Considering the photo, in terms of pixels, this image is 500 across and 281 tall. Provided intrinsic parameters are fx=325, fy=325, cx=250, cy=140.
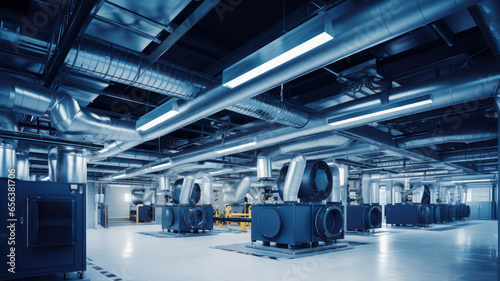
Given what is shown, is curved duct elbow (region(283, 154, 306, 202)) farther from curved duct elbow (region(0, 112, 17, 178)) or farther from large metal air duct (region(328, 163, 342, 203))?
curved duct elbow (region(0, 112, 17, 178))

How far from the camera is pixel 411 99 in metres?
5.71

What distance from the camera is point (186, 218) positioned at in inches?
500

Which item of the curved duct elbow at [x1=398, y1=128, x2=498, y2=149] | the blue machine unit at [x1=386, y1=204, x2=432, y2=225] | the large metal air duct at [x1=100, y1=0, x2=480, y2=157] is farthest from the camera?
the blue machine unit at [x1=386, y1=204, x2=432, y2=225]

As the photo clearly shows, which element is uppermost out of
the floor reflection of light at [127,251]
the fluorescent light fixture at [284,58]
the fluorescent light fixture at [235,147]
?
the fluorescent light fixture at [284,58]

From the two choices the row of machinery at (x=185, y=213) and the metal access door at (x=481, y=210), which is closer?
the row of machinery at (x=185, y=213)

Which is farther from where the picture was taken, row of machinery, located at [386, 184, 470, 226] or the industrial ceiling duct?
row of machinery, located at [386, 184, 470, 226]

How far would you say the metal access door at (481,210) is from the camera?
1131 inches

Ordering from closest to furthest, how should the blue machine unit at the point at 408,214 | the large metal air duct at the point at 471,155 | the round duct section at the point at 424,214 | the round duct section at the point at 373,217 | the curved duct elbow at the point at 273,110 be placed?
1. the curved duct elbow at the point at 273,110
2. the large metal air duct at the point at 471,155
3. the round duct section at the point at 373,217
4. the blue machine unit at the point at 408,214
5. the round duct section at the point at 424,214

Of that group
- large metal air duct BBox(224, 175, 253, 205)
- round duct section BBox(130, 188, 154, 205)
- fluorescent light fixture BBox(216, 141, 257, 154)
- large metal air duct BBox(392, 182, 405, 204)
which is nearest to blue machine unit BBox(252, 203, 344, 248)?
fluorescent light fixture BBox(216, 141, 257, 154)

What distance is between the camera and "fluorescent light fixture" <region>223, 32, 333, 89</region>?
3521mm

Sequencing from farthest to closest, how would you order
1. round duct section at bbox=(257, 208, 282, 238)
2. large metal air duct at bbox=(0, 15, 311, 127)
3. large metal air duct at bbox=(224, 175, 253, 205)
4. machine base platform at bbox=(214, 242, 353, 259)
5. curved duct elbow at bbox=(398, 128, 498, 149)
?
large metal air duct at bbox=(224, 175, 253, 205) < curved duct elbow at bbox=(398, 128, 498, 149) < round duct section at bbox=(257, 208, 282, 238) < machine base platform at bbox=(214, 242, 353, 259) < large metal air duct at bbox=(0, 15, 311, 127)

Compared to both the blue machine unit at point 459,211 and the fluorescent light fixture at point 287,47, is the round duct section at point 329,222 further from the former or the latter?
the blue machine unit at point 459,211

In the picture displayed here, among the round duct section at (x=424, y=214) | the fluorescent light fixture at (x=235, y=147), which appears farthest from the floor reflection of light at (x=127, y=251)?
the round duct section at (x=424, y=214)

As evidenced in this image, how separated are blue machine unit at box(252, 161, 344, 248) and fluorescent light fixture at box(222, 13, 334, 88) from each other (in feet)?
14.2
